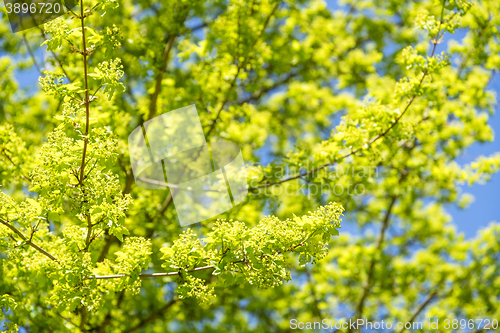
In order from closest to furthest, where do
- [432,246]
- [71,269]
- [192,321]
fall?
[71,269]
[192,321]
[432,246]

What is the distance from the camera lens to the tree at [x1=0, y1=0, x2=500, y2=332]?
140 inches

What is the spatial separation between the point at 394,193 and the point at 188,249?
531cm

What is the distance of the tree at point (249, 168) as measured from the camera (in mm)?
3551

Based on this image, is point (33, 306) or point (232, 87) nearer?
point (33, 306)

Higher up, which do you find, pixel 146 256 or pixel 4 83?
pixel 4 83

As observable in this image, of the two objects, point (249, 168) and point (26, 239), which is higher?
point (249, 168)

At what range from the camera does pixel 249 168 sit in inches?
212

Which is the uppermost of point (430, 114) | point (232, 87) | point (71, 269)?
point (232, 87)

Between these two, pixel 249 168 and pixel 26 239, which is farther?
pixel 249 168

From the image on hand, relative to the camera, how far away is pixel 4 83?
6723mm

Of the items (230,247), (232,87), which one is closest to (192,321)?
(232,87)

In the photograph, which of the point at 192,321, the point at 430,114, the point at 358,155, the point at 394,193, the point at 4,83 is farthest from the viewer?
the point at 192,321

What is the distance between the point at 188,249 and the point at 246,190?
1.94m

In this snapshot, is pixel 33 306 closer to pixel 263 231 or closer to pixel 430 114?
pixel 263 231
